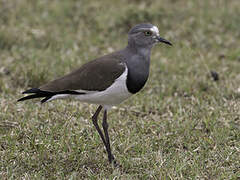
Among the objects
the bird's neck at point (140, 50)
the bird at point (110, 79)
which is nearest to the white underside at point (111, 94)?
the bird at point (110, 79)

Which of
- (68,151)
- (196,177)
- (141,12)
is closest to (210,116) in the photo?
(196,177)

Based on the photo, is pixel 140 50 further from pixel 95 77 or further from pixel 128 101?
pixel 128 101

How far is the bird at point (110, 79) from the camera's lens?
4.48 metres

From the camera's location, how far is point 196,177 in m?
4.36

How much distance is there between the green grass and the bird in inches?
19.4

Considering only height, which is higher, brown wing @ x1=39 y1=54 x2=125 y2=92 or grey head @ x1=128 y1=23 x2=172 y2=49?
grey head @ x1=128 y1=23 x2=172 y2=49

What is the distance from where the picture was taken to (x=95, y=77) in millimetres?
4594

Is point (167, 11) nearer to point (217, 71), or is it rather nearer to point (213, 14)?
point (213, 14)

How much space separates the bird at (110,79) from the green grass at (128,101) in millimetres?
492

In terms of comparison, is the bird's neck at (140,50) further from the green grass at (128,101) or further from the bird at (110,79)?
the green grass at (128,101)

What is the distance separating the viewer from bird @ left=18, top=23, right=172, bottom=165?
4.48 m

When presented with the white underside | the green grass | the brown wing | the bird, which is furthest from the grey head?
the green grass

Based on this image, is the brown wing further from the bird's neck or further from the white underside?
the bird's neck

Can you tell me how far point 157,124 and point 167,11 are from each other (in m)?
3.88
